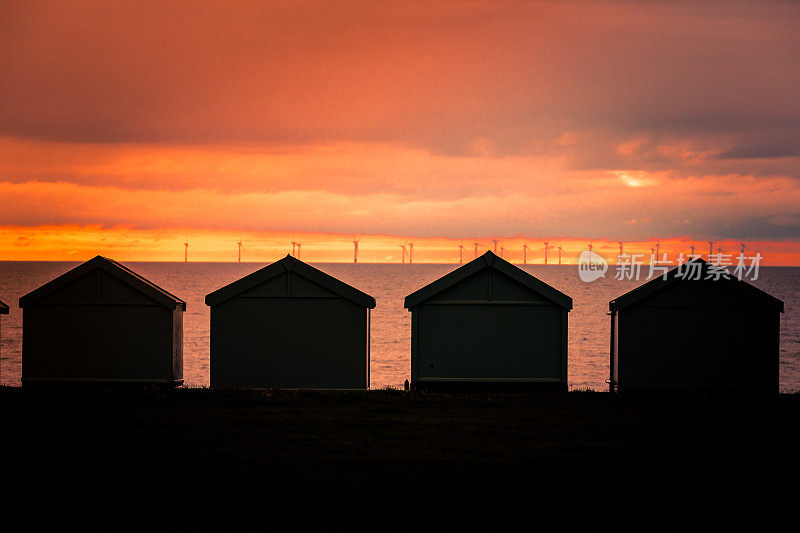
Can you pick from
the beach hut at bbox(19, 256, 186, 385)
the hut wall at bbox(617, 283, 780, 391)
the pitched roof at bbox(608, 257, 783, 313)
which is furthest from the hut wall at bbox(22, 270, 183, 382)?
the hut wall at bbox(617, 283, 780, 391)

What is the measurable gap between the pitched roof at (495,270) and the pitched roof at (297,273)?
141 cm

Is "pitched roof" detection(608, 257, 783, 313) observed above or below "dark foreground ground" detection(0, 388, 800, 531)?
above

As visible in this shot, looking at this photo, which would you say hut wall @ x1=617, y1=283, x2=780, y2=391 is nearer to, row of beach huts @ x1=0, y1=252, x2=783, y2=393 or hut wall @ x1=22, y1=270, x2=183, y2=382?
row of beach huts @ x1=0, y1=252, x2=783, y2=393

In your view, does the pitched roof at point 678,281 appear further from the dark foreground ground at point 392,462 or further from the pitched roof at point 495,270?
the dark foreground ground at point 392,462

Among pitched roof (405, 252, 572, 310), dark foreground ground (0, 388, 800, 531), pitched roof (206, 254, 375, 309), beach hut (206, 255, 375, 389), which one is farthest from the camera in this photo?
beach hut (206, 255, 375, 389)

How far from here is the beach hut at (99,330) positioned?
24.5m

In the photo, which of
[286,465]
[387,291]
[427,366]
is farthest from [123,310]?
[387,291]

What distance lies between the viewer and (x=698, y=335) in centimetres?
2439

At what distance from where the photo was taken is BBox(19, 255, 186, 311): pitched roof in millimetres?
24219

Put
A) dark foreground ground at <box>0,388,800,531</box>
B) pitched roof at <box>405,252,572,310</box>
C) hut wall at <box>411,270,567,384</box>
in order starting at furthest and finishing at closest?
hut wall at <box>411,270,567,384</box>
pitched roof at <box>405,252,572,310</box>
dark foreground ground at <box>0,388,800,531</box>

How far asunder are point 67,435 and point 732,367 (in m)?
17.3

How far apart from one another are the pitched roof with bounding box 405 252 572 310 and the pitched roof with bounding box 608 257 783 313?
1549 millimetres

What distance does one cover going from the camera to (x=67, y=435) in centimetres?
1764

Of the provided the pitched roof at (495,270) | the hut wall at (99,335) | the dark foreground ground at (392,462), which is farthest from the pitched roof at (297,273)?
the dark foreground ground at (392,462)
